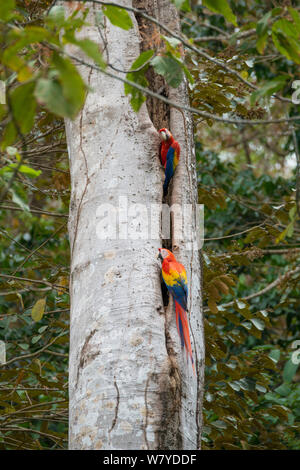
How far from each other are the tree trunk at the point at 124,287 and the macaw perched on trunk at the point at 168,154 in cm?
4

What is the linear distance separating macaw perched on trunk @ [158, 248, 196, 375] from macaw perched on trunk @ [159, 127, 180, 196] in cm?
45

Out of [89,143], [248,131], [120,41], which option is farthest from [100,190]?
[248,131]

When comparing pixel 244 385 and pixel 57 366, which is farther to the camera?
pixel 57 366

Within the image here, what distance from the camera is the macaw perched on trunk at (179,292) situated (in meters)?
2.04

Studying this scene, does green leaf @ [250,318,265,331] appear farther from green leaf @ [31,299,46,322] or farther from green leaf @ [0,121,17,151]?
green leaf @ [0,121,17,151]

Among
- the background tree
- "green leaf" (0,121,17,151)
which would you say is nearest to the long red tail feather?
the background tree

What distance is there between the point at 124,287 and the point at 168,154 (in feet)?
2.42

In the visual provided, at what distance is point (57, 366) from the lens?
4.46 meters

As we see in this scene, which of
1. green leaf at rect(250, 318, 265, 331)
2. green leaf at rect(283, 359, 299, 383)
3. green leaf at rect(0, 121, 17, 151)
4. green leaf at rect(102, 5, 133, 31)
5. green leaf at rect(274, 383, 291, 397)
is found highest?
green leaf at rect(102, 5, 133, 31)

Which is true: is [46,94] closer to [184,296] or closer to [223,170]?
[184,296]

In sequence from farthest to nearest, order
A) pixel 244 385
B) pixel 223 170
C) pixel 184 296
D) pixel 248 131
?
pixel 248 131, pixel 223 170, pixel 244 385, pixel 184 296

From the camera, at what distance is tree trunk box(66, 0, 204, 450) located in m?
1.74

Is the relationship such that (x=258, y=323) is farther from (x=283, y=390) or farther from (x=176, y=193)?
(x=176, y=193)
